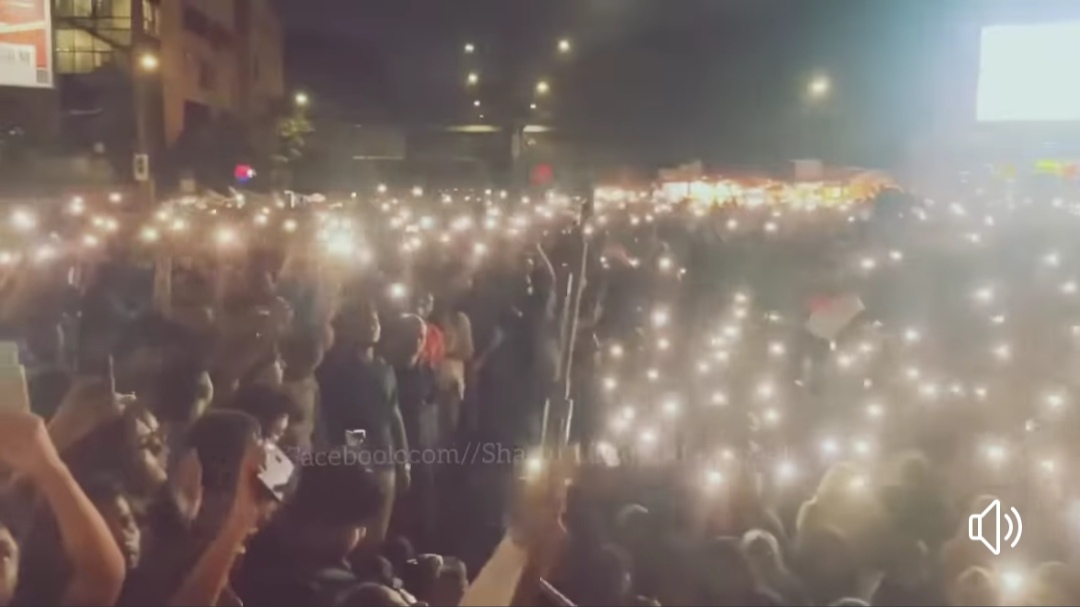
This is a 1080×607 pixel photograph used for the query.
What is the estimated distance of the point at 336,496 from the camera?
11.8ft

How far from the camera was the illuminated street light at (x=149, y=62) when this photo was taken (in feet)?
50.4

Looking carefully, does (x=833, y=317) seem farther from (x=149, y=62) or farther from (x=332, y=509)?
(x=149, y=62)

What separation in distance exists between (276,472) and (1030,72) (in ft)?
41.6

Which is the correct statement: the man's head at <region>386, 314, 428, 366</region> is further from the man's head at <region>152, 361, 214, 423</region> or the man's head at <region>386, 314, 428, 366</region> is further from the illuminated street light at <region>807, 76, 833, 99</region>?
the illuminated street light at <region>807, 76, 833, 99</region>

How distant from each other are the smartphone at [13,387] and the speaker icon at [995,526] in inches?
98.3

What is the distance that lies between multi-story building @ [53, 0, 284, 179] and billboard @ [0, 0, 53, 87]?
339 cm

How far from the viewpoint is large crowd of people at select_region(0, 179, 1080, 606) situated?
3.35 meters

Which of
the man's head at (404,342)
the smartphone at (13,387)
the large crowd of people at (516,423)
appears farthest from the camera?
the man's head at (404,342)

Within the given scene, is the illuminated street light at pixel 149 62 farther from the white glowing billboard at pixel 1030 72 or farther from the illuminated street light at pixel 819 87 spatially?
the white glowing billboard at pixel 1030 72

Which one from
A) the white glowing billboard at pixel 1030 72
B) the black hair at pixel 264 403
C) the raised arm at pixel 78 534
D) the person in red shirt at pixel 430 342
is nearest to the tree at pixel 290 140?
the white glowing billboard at pixel 1030 72

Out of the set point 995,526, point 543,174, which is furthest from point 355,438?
point 543,174

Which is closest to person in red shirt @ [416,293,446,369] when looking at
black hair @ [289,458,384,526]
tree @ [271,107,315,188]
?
black hair @ [289,458,384,526]

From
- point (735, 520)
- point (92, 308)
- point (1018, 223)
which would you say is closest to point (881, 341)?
point (735, 520)

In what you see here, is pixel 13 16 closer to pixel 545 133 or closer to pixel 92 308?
pixel 92 308
